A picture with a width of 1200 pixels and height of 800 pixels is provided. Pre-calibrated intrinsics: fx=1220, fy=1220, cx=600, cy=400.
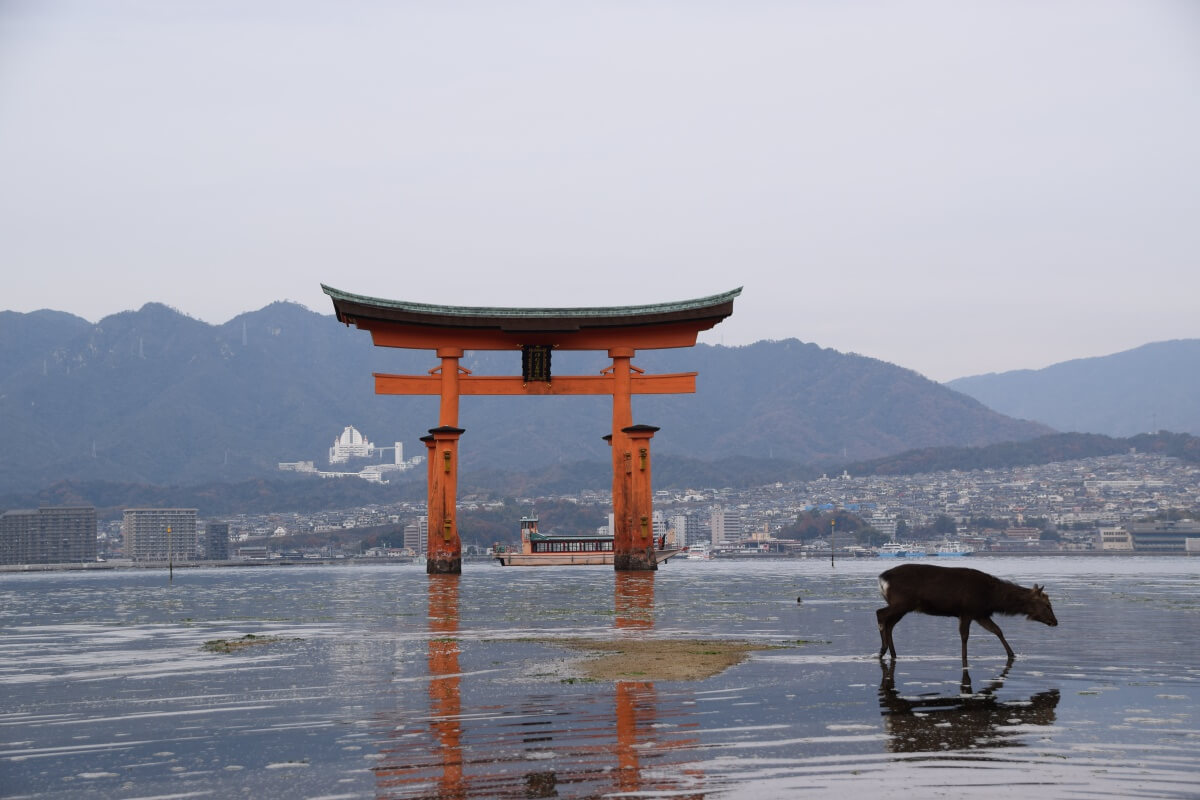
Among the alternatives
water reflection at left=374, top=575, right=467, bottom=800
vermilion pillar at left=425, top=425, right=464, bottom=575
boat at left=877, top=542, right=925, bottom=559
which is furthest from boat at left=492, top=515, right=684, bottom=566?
boat at left=877, top=542, right=925, bottom=559

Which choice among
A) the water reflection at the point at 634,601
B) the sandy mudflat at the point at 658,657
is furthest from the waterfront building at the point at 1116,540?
the sandy mudflat at the point at 658,657

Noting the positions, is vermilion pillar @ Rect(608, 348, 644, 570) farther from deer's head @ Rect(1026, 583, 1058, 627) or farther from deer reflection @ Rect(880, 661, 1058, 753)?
deer reflection @ Rect(880, 661, 1058, 753)

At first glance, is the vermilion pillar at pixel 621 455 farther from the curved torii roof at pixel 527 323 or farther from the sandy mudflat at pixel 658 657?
the sandy mudflat at pixel 658 657

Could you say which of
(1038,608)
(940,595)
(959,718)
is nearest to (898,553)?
(1038,608)

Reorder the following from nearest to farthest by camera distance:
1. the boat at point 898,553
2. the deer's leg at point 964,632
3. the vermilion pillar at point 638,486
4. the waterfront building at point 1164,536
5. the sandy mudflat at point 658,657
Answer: the deer's leg at point 964,632 < the sandy mudflat at point 658,657 < the vermilion pillar at point 638,486 < the boat at point 898,553 < the waterfront building at point 1164,536

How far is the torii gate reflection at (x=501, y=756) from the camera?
8.22m

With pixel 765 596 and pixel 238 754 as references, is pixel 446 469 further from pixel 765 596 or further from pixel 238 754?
pixel 238 754

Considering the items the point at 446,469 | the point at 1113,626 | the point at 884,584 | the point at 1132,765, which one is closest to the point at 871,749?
the point at 1132,765

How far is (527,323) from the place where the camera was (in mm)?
57156

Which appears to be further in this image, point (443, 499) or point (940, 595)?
point (443, 499)

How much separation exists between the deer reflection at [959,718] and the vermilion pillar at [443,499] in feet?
140

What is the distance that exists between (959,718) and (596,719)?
323 centimetres

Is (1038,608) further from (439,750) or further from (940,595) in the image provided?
(439,750)

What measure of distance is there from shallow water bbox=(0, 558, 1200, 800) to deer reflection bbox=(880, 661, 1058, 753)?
4cm
